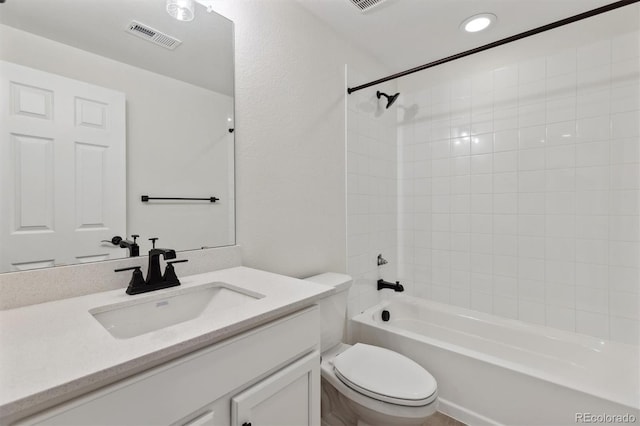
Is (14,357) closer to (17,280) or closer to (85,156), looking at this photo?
(17,280)

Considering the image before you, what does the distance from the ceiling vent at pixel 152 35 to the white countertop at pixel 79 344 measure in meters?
0.97

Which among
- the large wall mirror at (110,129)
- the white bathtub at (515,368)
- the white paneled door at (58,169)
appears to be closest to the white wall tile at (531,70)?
the white bathtub at (515,368)

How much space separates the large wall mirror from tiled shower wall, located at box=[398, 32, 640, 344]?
1.75 meters

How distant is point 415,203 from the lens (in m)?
2.51

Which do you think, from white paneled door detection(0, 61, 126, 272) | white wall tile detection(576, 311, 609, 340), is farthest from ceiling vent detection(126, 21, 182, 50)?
white wall tile detection(576, 311, 609, 340)

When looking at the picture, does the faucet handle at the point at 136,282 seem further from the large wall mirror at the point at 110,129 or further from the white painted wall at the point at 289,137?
the white painted wall at the point at 289,137

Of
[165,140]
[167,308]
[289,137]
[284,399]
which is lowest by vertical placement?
[284,399]

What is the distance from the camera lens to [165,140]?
115cm

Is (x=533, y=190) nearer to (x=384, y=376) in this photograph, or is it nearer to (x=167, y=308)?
(x=384, y=376)

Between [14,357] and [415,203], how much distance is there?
2.45 metres

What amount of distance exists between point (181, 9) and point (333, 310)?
1.58 metres

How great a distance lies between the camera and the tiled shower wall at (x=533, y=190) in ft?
5.58

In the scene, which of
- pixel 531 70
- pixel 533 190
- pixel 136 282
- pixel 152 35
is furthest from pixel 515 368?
pixel 152 35

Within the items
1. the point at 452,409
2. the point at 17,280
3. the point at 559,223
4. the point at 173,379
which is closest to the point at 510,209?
the point at 559,223
